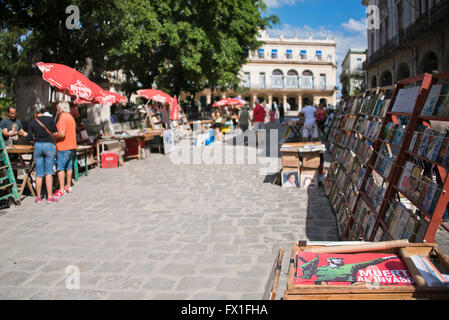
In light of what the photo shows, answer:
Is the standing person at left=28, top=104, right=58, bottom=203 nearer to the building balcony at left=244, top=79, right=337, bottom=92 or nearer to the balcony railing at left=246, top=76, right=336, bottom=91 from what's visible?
→ the building balcony at left=244, top=79, right=337, bottom=92

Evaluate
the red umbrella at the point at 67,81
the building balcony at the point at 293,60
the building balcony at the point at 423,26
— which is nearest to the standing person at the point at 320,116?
the building balcony at the point at 423,26

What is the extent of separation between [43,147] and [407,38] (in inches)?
798

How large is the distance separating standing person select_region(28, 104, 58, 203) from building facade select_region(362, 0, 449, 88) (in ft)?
52.3

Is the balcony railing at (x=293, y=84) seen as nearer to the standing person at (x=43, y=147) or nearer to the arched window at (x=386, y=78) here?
the arched window at (x=386, y=78)

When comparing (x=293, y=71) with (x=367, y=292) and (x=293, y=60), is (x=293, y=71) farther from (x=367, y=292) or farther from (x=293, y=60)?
(x=367, y=292)

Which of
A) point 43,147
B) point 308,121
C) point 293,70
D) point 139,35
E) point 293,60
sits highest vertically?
point 293,60

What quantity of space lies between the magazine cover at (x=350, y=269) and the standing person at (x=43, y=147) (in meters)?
5.78

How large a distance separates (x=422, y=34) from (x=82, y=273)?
2025 centimetres

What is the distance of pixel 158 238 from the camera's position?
487 cm

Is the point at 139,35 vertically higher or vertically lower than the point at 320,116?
higher

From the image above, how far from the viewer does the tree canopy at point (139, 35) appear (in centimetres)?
1114

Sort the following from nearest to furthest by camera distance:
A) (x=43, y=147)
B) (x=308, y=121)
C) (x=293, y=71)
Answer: (x=43, y=147) → (x=308, y=121) → (x=293, y=71)

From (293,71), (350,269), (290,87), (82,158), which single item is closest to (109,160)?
(82,158)
